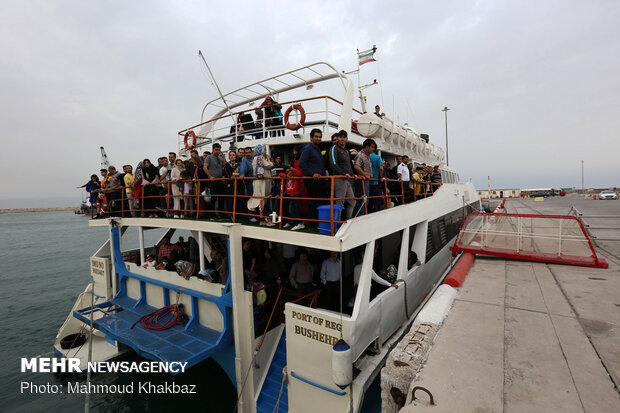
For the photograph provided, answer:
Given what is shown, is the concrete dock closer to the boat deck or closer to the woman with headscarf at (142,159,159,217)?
the boat deck

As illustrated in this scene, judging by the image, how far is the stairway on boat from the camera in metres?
5.30

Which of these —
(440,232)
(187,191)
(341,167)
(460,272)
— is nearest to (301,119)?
(341,167)

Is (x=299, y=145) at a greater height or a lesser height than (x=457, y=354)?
greater

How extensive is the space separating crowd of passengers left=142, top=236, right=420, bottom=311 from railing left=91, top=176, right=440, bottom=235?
871mm

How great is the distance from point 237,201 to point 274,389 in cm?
393

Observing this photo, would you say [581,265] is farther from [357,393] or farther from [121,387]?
[121,387]

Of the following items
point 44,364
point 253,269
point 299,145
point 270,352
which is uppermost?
point 299,145

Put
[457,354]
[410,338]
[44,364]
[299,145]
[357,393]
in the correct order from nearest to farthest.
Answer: [457,354]
[410,338]
[357,393]
[299,145]
[44,364]

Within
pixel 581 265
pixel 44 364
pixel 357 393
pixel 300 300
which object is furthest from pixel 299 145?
pixel 44 364

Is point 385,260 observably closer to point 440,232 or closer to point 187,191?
point 440,232

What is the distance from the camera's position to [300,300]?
598 cm

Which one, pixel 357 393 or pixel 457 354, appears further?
pixel 357 393

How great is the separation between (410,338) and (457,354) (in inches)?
24.3

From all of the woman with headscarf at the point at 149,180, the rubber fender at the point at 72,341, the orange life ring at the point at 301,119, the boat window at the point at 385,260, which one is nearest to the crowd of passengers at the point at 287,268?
the boat window at the point at 385,260
